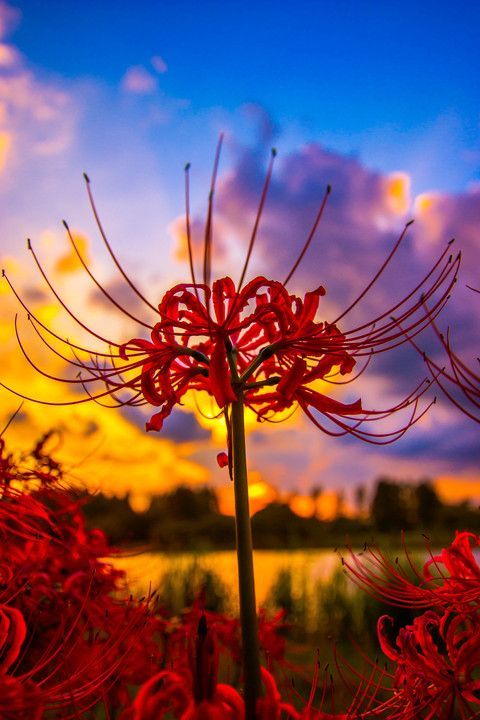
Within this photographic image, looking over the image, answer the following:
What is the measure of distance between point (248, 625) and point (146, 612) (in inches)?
14.5

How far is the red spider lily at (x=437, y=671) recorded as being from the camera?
1540 mm

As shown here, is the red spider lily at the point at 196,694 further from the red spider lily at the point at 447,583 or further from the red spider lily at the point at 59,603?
the red spider lily at the point at 447,583

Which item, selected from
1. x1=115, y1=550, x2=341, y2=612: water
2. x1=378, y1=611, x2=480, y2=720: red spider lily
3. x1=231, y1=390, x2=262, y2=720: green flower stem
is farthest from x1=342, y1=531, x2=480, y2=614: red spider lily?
x1=115, y1=550, x2=341, y2=612: water

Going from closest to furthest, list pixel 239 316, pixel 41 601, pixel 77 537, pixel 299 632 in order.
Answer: pixel 239 316 → pixel 41 601 → pixel 77 537 → pixel 299 632

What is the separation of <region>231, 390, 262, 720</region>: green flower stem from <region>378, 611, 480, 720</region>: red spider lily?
47cm

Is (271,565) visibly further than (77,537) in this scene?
Yes

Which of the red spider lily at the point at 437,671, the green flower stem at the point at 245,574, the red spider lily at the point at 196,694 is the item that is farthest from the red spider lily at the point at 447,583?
the red spider lily at the point at 196,694

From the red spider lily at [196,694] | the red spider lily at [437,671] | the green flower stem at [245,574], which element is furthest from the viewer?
the red spider lily at [437,671]

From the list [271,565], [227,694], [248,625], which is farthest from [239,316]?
[271,565]

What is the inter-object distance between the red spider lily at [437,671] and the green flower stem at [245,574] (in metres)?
0.47

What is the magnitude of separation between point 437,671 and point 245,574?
0.58 meters

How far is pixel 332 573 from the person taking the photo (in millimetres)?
9156

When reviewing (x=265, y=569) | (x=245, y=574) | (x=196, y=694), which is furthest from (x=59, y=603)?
(x=265, y=569)

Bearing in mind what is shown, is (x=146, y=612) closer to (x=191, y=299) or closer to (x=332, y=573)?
(x=191, y=299)
